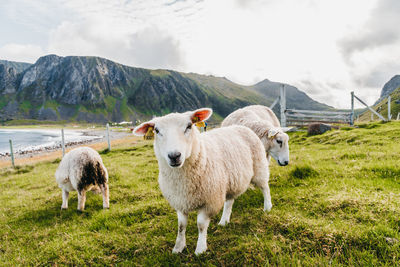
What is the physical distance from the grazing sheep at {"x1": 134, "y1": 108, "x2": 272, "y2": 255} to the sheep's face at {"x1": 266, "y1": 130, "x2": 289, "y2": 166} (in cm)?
241

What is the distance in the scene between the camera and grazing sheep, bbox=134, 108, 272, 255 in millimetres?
2924

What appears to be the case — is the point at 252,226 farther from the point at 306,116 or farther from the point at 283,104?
the point at 306,116

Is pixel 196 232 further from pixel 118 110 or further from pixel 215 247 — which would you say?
pixel 118 110

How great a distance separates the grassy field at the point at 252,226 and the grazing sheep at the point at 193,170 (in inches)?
21.1

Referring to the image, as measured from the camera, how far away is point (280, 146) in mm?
5883

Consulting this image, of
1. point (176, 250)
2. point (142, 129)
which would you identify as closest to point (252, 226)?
point (176, 250)

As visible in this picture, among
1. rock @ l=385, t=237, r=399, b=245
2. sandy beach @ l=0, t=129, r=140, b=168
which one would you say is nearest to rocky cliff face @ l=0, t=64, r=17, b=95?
sandy beach @ l=0, t=129, r=140, b=168

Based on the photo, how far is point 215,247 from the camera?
319cm

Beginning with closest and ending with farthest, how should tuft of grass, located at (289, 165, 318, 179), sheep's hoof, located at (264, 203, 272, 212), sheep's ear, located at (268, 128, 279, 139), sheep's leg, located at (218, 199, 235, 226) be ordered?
1. sheep's leg, located at (218, 199, 235, 226)
2. sheep's hoof, located at (264, 203, 272, 212)
3. tuft of grass, located at (289, 165, 318, 179)
4. sheep's ear, located at (268, 128, 279, 139)

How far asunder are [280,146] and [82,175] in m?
5.60

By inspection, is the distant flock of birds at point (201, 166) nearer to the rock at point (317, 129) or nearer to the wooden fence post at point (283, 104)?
the rock at point (317, 129)

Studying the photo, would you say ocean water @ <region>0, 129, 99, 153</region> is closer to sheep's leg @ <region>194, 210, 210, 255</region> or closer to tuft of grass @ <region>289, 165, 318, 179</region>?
sheep's leg @ <region>194, 210, 210, 255</region>


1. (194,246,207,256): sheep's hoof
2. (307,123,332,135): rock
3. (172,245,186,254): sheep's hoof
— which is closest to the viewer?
(194,246,207,256): sheep's hoof

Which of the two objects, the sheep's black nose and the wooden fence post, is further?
the wooden fence post
